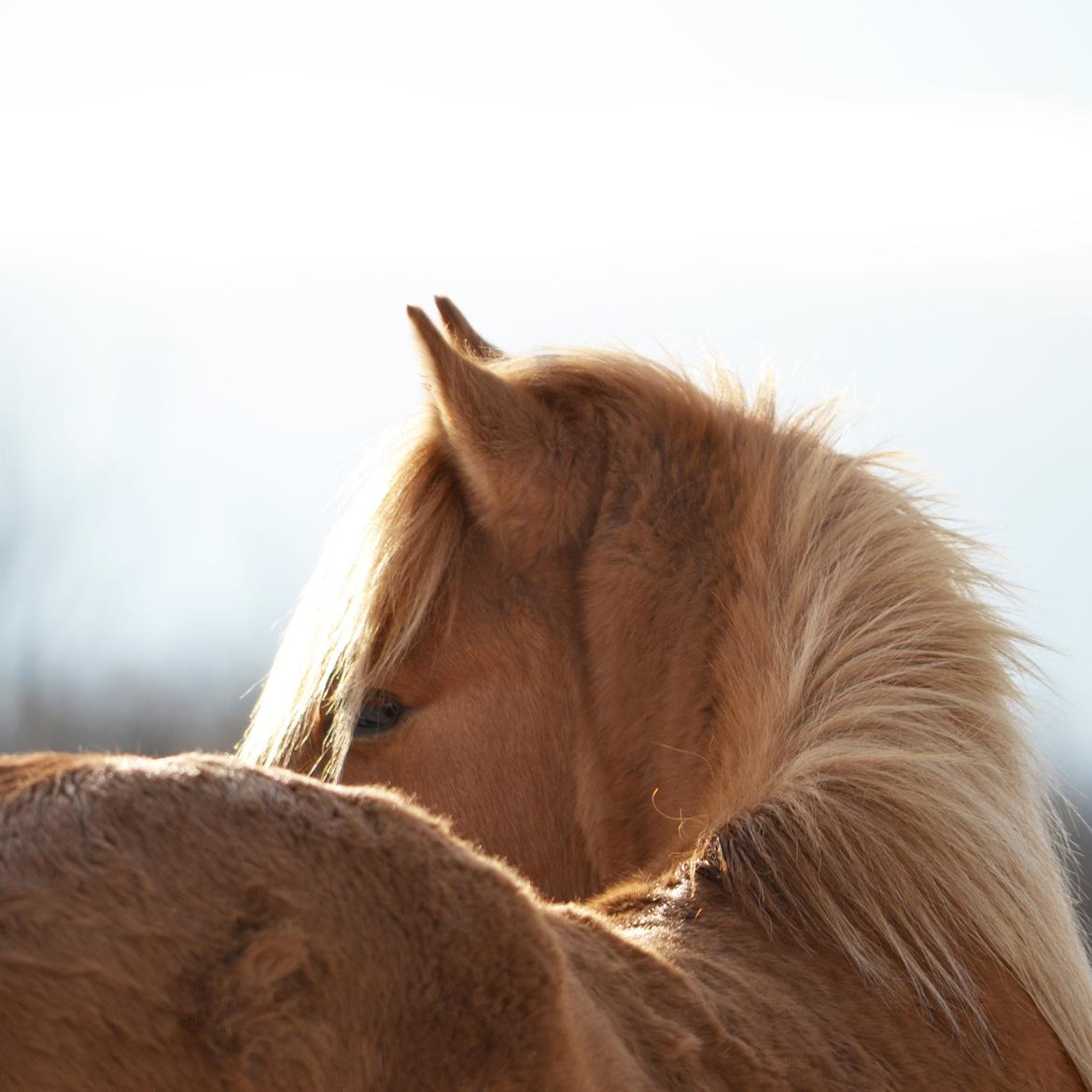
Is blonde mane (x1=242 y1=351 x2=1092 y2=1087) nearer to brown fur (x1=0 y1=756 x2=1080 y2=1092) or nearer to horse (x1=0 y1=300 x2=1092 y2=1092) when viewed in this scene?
horse (x1=0 y1=300 x2=1092 y2=1092)

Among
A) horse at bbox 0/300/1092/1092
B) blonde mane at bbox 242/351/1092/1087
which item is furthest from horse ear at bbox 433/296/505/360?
blonde mane at bbox 242/351/1092/1087

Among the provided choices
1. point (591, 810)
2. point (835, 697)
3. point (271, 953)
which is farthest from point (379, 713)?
point (271, 953)

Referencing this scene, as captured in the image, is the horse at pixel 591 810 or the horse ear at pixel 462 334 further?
the horse ear at pixel 462 334

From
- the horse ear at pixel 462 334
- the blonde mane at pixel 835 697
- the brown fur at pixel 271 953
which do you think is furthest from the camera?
the horse ear at pixel 462 334

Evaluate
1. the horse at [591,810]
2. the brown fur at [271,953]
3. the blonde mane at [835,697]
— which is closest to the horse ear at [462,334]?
the horse at [591,810]

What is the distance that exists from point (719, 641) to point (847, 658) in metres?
0.17

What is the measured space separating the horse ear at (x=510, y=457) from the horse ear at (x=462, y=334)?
0.23m

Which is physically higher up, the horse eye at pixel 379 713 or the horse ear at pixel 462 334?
the horse ear at pixel 462 334

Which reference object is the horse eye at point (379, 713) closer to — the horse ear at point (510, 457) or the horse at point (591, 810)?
the horse at point (591, 810)

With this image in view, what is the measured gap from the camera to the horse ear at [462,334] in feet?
6.97

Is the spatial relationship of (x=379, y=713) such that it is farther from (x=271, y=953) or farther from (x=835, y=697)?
(x=271, y=953)

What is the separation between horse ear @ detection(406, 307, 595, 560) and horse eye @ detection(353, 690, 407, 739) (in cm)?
29

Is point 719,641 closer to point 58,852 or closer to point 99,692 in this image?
point 58,852

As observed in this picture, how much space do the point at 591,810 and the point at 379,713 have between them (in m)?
0.34
